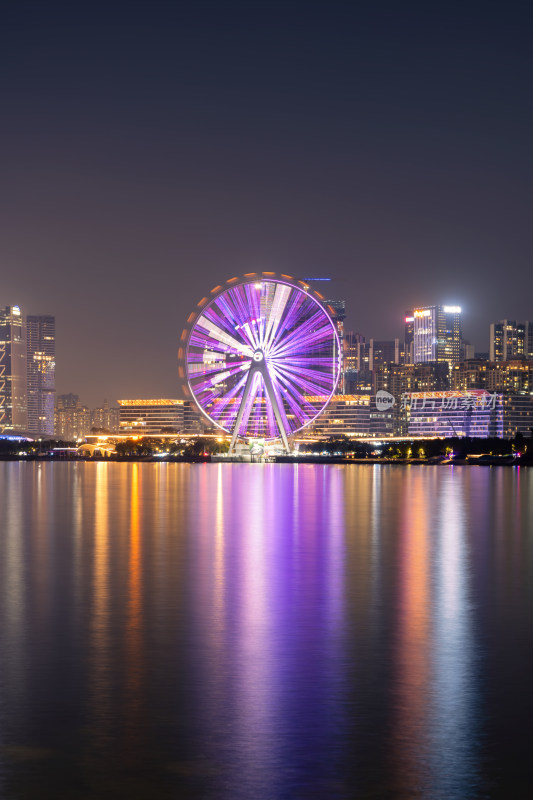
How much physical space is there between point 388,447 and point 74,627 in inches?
6864

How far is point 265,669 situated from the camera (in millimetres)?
13211

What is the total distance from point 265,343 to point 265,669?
95.3 metres

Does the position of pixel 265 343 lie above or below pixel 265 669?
above

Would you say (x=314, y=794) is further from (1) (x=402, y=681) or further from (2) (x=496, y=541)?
(2) (x=496, y=541)

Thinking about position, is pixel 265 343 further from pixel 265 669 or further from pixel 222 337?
pixel 265 669

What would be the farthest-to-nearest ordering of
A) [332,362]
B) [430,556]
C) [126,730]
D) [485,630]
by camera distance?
[332,362] < [430,556] < [485,630] < [126,730]

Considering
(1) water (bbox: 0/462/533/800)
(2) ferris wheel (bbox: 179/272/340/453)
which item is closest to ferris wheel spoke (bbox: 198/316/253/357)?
(2) ferris wheel (bbox: 179/272/340/453)

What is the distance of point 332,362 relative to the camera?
108m

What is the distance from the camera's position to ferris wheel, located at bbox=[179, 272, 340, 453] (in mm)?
105312

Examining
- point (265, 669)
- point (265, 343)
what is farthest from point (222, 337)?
point (265, 669)

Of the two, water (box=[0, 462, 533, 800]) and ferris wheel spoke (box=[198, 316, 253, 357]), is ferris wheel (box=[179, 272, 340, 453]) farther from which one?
water (box=[0, 462, 533, 800])

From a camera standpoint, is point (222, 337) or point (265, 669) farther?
point (222, 337)

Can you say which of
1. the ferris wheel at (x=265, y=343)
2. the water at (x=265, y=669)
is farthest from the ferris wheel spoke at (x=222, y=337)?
the water at (x=265, y=669)

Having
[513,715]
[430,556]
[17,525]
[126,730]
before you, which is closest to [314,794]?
[126,730]
